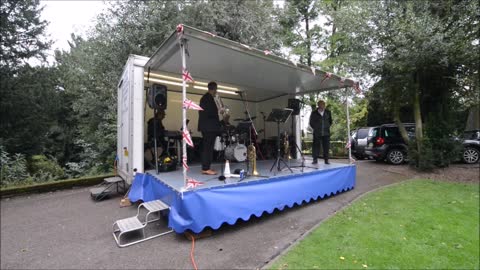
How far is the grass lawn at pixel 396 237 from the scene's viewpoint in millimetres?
2645

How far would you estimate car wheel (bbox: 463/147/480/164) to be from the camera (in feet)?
30.3

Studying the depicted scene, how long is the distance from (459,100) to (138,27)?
1129 centimetres

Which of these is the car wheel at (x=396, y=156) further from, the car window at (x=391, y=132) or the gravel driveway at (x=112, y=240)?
the gravel driveway at (x=112, y=240)

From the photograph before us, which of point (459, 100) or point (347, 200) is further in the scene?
point (459, 100)

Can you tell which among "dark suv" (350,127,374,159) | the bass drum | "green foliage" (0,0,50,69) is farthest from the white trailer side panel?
"green foliage" (0,0,50,69)

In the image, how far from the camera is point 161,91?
14.9 ft

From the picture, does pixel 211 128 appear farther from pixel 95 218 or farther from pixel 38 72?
pixel 38 72

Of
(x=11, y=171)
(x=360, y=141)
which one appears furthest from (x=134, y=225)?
(x=360, y=141)

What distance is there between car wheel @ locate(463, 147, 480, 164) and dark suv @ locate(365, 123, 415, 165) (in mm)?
2104

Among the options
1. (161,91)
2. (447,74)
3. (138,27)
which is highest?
(138,27)

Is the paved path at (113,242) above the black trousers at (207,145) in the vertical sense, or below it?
below

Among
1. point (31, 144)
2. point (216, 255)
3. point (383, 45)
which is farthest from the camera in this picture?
point (31, 144)

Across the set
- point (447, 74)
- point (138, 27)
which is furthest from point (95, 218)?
point (447, 74)

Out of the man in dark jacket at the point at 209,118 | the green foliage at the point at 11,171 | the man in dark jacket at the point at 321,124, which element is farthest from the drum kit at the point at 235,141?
the green foliage at the point at 11,171
